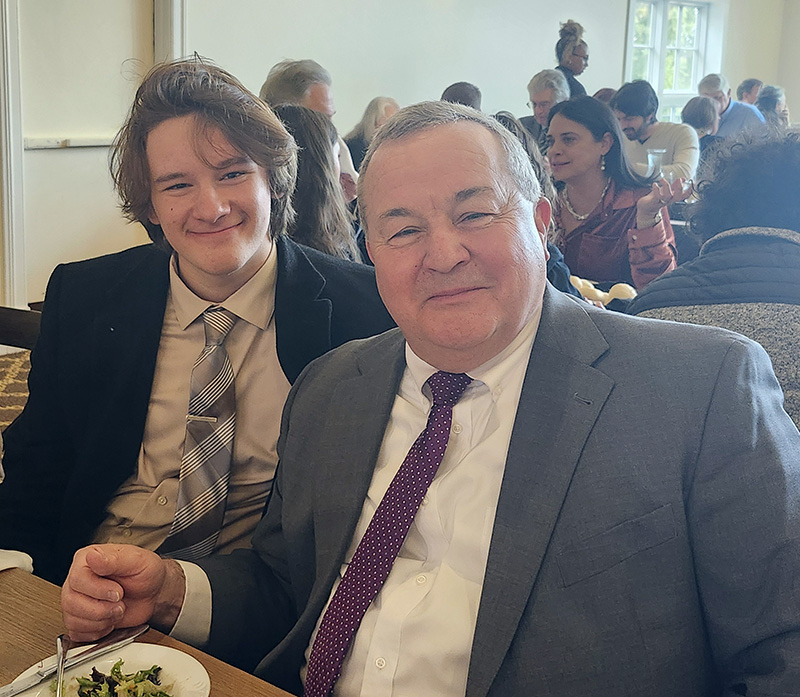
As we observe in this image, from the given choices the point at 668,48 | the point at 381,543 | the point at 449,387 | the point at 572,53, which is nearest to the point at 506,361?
the point at 449,387

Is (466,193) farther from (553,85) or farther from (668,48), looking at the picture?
(668,48)

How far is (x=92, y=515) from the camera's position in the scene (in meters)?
1.74

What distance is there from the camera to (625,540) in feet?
3.45

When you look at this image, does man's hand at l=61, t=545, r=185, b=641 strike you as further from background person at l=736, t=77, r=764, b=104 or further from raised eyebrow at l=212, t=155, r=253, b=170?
background person at l=736, t=77, r=764, b=104

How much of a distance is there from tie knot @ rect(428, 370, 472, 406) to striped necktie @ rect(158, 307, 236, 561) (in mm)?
548

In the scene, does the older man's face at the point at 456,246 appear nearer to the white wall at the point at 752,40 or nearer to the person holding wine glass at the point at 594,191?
the person holding wine glass at the point at 594,191

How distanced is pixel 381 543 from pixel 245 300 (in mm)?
692

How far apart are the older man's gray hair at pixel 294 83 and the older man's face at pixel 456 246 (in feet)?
9.42

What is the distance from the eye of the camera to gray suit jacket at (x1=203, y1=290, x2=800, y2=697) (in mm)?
1020

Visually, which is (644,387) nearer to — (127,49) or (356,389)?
(356,389)

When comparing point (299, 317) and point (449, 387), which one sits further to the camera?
point (299, 317)

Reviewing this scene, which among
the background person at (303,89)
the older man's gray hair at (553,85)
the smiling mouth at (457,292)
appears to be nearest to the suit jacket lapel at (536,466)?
the smiling mouth at (457,292)

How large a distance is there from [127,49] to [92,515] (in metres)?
5.08

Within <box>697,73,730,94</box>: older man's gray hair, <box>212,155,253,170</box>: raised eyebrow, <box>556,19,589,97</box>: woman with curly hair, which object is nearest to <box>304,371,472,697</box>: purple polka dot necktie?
<box>212,155,253,170</box>: raised eyebrow
